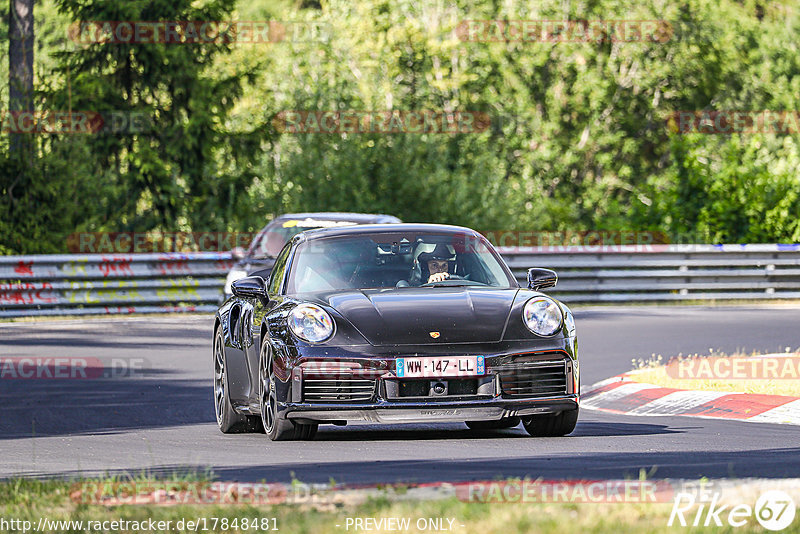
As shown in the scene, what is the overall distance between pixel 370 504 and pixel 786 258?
77.4 ft

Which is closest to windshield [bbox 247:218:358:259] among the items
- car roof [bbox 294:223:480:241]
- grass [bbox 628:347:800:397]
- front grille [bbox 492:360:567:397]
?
grass [bbox 628:347:800:397]

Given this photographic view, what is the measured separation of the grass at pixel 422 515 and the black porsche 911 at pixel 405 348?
2969 mm

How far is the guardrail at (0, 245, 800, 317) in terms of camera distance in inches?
995

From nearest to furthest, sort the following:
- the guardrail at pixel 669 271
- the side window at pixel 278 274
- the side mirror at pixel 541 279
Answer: the side mirror at pixel 541 279
the side window at pixel 278 274
the guardrail at pixel 669 271

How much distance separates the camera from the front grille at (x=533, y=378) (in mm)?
9344

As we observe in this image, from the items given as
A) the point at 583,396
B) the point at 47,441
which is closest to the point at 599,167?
the point at 583,396

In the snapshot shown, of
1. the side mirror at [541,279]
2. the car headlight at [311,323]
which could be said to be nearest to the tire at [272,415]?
the car headlight at [311,323]

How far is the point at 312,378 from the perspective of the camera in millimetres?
9312

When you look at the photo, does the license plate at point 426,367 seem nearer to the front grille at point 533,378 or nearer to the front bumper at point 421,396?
the front bumper at point 421,396

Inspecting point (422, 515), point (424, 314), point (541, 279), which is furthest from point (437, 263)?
point (422, 515)

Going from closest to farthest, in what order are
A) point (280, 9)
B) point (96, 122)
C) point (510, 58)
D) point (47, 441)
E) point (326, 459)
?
1. point (326, 459)
2. point (47, 441)
3. point (96, 122)
4. point (510, 58)
5. point (280, 9)

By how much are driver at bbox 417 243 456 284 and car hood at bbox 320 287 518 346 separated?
446 millimetres

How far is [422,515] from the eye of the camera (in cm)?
576

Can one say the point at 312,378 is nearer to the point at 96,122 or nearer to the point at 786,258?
the point at 786,258
